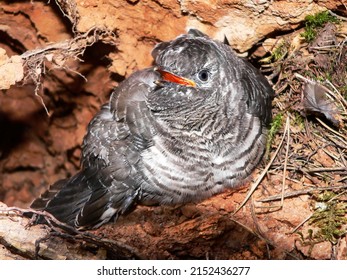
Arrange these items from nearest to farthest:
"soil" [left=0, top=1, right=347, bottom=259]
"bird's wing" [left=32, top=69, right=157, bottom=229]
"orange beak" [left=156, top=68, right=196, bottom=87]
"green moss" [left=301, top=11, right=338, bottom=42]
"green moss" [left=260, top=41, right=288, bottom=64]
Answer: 1. "orange beak" [left=156, top=68, right=196, bottom=87]
2. "soil" [left=0, top=1, right=347, bottom=259]
3. "bird's wing" [left=32, top=69, right=157, bottom=229]
4. "green moss" [left=301, top=11, right=338, bottom=42]
5. "green moss" [left=260, top=41, right=288, bottom=64]

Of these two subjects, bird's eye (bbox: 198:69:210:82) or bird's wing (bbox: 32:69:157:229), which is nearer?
bird's eye (bbox: 198:69:210:82)

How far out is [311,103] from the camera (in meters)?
4.02

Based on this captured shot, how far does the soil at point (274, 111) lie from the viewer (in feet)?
12.3

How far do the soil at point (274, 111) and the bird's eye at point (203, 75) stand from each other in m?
0.73

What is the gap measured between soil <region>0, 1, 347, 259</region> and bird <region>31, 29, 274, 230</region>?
14cm

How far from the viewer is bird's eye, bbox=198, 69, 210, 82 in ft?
12.1

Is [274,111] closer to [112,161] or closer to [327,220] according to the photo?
[327,220]

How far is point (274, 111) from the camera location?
4367 mm

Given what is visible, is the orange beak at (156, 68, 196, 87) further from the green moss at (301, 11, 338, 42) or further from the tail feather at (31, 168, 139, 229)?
the green moss at (301, 11, 338, 42)

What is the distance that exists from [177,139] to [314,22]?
1.33 metres

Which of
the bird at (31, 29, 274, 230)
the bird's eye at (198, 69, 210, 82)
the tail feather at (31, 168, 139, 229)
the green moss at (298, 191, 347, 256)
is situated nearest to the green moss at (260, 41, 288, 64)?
the bird at (31, 29, 274, 230)

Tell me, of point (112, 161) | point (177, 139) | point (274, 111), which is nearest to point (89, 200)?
point (112, 161)

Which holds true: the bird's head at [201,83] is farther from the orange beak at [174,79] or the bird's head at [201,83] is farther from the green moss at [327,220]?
the green moss at [327,220]

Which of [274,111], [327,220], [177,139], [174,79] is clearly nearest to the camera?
[174,79]
